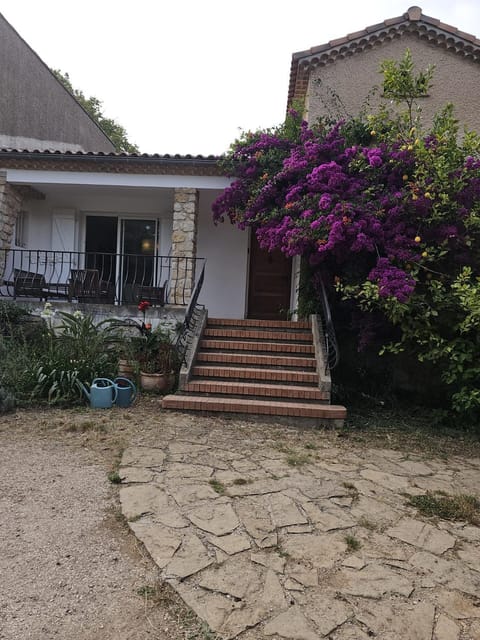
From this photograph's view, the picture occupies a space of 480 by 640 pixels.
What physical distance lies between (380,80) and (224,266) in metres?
4.45

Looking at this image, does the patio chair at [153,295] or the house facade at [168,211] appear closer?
the house facade at [168,211]

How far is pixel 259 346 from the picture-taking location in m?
6.02

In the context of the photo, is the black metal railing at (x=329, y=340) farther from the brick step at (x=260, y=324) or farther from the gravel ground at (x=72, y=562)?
the gravel ground at (x=72, y=562)

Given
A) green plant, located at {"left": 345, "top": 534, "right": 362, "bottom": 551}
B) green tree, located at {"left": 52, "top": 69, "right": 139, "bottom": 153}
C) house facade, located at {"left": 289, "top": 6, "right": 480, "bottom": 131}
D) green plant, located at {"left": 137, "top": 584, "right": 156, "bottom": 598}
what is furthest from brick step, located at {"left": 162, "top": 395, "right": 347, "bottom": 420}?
green tree, located at {"left": 52, "top": 69, "right": 139, "bottom": 153}

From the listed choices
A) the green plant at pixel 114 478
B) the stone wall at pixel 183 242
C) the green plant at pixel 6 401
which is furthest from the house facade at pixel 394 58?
the green plant at pixel 114 478

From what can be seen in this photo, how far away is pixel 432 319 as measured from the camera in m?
5.28

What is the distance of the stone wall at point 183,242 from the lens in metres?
7.13

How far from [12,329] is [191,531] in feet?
16.3

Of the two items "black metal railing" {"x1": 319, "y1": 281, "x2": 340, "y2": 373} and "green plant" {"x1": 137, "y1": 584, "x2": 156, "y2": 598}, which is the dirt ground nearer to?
"green plant" {"x1": 137, "y1": 584, "x2": 156, "y2": 598}

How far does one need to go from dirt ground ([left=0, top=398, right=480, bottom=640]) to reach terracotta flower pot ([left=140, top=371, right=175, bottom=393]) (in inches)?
48.3

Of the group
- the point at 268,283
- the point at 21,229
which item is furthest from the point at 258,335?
the point at 21,229

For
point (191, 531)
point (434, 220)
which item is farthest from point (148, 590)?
point (434, 220)

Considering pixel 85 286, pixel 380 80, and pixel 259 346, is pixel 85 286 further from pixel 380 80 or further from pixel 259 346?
pixel 380 80

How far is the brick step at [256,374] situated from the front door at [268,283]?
3.38 m
